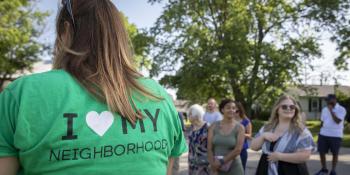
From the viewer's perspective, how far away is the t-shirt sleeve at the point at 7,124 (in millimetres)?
1358

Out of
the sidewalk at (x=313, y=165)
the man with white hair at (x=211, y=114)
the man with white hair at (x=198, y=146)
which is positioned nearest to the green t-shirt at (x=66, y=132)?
the man with white hair at (x=198, y=146)

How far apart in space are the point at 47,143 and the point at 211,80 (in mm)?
29100

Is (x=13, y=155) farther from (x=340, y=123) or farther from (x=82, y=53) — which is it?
(x=340, y=123)

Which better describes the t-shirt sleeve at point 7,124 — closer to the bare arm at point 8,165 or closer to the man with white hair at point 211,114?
the bare arm at point 8,165

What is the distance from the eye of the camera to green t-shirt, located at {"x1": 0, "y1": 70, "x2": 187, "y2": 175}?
4.49ft

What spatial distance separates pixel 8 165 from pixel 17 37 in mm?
25398

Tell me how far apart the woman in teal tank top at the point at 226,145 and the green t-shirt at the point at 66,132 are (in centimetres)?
490

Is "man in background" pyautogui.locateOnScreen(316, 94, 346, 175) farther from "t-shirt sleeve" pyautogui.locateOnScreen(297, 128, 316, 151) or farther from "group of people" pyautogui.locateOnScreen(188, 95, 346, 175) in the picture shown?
"t-shirt sleeve" pyautogui.locateOnScreen(297, 128, 316, 151)

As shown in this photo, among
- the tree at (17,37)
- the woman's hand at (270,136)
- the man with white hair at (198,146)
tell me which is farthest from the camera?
the tree at (17,37)

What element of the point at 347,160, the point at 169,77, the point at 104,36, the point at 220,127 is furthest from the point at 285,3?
the point at 104,36

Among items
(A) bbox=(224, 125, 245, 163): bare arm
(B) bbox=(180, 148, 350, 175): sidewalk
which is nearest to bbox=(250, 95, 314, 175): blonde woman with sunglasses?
(A) bbox=(224, 125, 245, 163): bare arm

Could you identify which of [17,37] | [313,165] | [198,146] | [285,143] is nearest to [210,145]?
[198,146]

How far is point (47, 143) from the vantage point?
1378mm

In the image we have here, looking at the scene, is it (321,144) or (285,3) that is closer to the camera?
(321,144)
